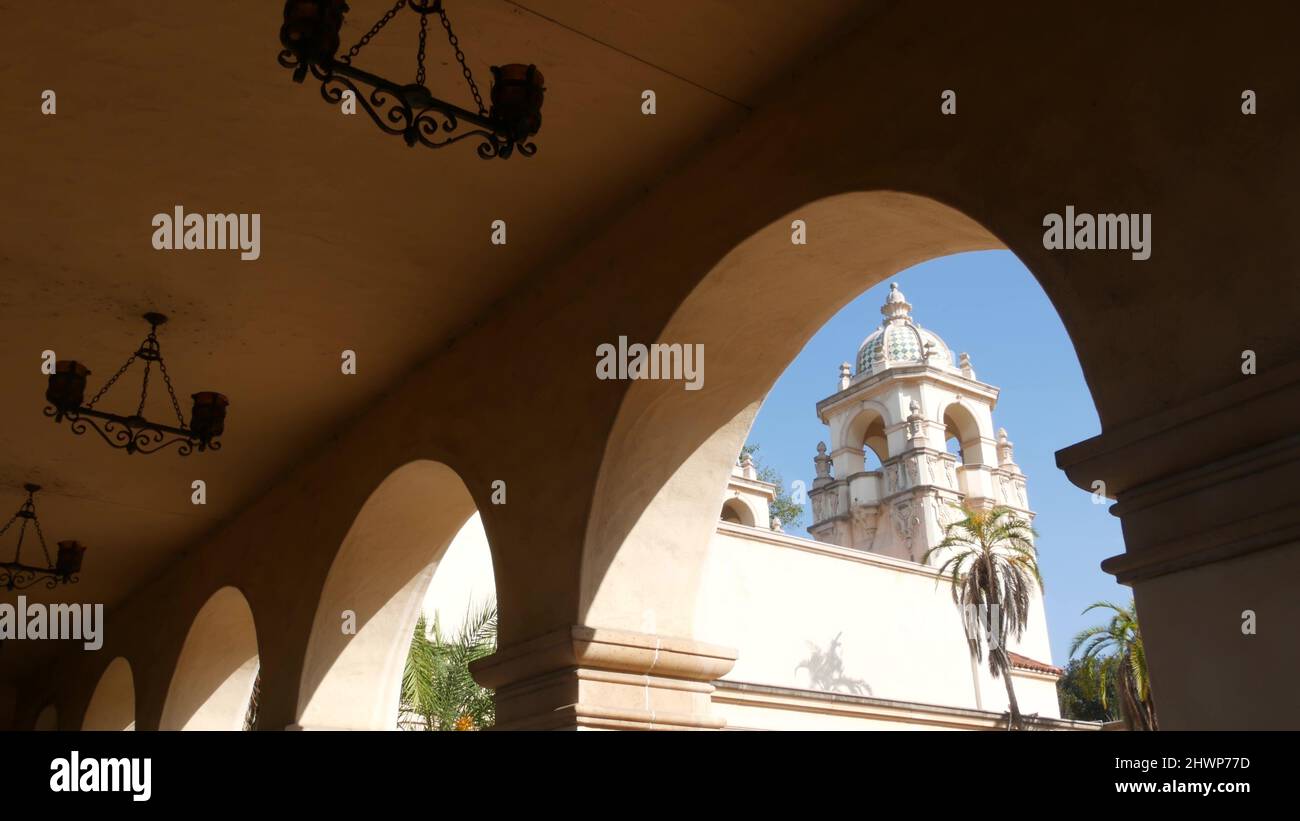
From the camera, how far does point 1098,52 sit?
330 cm

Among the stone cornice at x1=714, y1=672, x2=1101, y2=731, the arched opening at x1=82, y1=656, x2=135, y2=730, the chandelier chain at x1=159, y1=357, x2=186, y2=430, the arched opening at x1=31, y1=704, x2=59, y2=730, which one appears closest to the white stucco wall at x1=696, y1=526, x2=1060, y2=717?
the stone cornice at x1=714, y1=672, x2=1101, y2=731

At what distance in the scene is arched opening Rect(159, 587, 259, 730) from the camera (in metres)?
10.6

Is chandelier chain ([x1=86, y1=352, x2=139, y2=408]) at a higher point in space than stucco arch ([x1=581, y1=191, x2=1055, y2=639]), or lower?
higher

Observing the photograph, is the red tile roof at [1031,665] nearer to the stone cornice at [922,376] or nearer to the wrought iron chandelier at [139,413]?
the stone cornice at [922,376]

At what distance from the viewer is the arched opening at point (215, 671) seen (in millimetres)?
10594

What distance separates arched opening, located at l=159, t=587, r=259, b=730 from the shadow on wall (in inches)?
413

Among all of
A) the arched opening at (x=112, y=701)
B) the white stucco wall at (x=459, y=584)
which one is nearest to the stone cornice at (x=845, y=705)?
the white stucco wall at (x=459, y=584)

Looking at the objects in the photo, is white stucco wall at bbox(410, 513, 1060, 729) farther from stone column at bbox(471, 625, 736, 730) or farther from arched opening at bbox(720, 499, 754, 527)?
stone column at bbox(471, 625, 736, 730)

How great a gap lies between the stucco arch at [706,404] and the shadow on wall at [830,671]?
1449 centimetres

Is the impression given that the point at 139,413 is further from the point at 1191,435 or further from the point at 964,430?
the point at 964,430

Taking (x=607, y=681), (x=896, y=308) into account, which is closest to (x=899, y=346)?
(x=896, y=308)

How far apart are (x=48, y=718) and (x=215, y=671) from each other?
5688 mm

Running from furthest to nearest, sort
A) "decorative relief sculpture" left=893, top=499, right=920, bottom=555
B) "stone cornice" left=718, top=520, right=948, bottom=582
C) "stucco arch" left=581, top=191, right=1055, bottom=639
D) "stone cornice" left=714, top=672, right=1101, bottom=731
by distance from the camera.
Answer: "decorative relief sculpture" left=893, top=499, right=920, bottom=555
"stone cornice" left=718, top=520, right=948, bottom=582
"stone cornice" left=714, top=672, right=1101, bottom=731
"stucco arch" left=581, top=191, right=1055, bottom=639

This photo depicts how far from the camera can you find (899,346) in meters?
32.2
